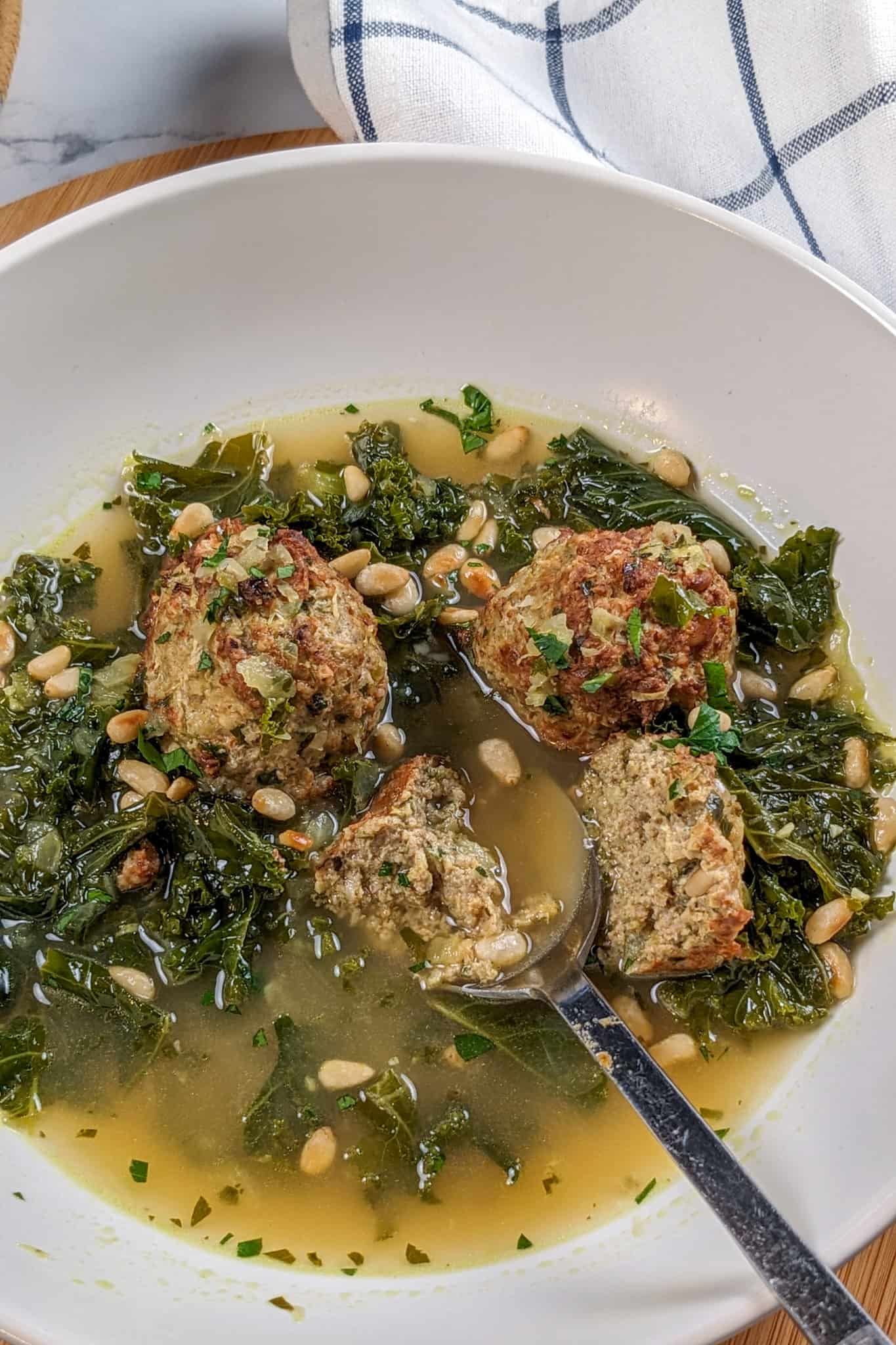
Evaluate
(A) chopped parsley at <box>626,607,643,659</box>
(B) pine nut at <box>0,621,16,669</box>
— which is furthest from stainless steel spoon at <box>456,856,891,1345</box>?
(B) pine nut at <box>0,621,16,669</box>

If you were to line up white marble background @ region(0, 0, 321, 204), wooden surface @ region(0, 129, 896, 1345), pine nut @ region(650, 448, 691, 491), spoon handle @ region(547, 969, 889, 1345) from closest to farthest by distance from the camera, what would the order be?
spoon handle @ region(547, 969, 889, 1345)
pine nut @ region(650, 448, 691, 491)
wooden surface @ region(0, 129, 896, 1345)
white marble background @ region(0, 0, 321, 204)

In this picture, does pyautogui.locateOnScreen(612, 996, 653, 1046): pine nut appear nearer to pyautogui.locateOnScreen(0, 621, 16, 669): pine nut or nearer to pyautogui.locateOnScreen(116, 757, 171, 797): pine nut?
pyautogui.locateOnScreen(116, 757, 171, 797): pine nut

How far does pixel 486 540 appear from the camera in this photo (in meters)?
5.44

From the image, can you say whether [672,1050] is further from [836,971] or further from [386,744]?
[386,744]

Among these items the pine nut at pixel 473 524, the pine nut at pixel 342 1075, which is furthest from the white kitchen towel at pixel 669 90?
the pine nut at pixel 342 1075

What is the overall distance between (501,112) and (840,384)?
219 cm

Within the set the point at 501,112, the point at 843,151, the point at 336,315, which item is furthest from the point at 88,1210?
the point at 843,151

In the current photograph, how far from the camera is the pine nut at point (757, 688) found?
16.7 feet

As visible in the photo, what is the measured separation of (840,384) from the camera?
534 cm

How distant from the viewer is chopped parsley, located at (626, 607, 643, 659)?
433 cm

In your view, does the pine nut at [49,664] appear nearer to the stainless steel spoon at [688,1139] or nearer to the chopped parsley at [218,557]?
Answer: the chopped parsley at [218,557]

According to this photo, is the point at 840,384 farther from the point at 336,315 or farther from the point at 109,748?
the point at 109,748

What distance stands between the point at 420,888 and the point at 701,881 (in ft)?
3.51

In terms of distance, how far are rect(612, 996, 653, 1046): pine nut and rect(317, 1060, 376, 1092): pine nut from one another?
1015 millimetres
